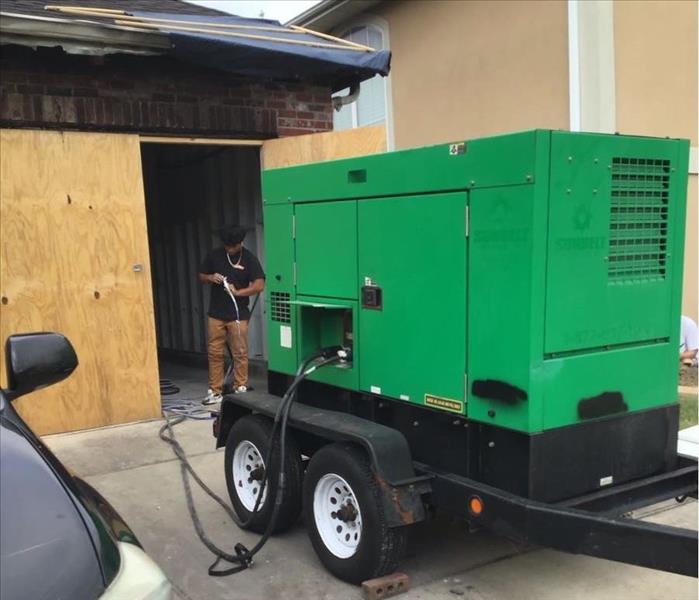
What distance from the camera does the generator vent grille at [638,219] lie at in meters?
3.31

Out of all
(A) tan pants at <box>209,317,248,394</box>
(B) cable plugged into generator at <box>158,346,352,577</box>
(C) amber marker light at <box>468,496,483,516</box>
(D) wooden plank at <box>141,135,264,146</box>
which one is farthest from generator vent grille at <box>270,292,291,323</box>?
(A) tan pants at <box>209,317,248,394</box>

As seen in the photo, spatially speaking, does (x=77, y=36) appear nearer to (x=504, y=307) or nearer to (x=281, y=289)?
(x=281, y=289)

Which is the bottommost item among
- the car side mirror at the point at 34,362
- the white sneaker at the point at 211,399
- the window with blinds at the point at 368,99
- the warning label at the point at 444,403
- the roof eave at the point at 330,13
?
the white sneaker at the point at 211,399

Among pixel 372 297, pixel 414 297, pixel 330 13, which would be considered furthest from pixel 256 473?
pixel 330 13

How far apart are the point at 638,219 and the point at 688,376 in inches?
227

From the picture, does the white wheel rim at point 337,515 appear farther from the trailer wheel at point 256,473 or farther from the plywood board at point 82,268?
the plywood board at point 82,268

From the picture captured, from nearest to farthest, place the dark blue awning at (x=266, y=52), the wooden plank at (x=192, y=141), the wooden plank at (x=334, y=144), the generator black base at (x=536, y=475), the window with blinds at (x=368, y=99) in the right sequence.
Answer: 1. the generator black base at (x=536, y=475)
2. the dark blue awning at (x=266, y=52)
3. the wooden plank at (x=192, y=141)
4. the wooden plank at (x=334, y=144)
5. the window with blinds at (x=368, y=99)

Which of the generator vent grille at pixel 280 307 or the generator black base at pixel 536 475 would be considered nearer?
the generator black base at pixel 536 475

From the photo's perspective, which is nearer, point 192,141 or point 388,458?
point 388,458

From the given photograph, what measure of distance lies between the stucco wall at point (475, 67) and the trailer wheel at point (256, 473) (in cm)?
648

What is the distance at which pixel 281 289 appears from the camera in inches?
→ 185

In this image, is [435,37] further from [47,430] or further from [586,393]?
[586,393]

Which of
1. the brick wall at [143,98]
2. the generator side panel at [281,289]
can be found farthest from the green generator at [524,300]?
the brick wall at [143,98]

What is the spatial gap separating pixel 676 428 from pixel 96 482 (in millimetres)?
4136
